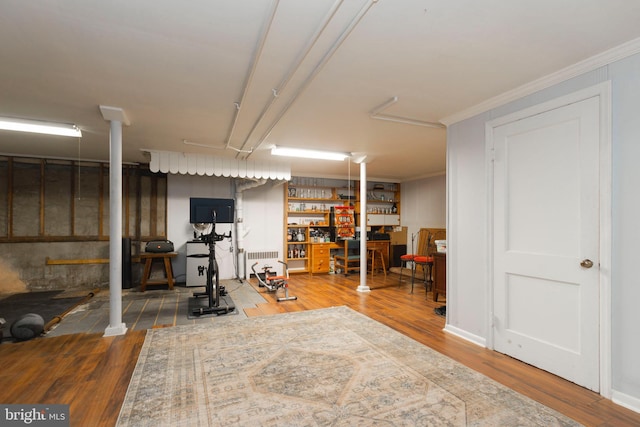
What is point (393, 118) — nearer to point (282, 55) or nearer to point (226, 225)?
point (282, 55)

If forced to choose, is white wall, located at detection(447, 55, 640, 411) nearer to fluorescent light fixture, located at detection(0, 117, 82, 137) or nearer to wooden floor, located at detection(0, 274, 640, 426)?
wooden floor, located at detection(0, 274, 640, 426)

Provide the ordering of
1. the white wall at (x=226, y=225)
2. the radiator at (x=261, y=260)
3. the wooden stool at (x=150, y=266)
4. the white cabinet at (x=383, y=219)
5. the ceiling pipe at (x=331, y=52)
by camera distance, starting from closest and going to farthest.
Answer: the ceiling pipe at (x=331, y=52) → the wooden stool at (x=150, y=266) → the white wall at (x=226, y=225) → the radiator at (x=261, y=260) → the white cabinet at (x=383, y=219)

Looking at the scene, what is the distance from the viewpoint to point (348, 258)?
7.53 m

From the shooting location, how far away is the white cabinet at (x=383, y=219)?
867cm

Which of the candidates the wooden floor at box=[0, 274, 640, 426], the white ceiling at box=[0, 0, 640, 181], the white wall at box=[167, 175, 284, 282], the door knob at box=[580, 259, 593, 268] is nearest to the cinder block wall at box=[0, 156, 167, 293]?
the white wall at box=[167, 175, 284, 282]

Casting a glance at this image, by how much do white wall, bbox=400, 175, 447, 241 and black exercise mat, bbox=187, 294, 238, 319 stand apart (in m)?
5.42

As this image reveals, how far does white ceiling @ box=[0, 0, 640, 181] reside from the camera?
73.0 inches

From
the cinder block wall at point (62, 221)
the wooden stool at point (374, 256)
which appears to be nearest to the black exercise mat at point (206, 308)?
the cinder block wall at point (62, 221)

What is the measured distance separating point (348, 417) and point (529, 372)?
181 cm

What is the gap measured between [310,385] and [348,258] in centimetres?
514

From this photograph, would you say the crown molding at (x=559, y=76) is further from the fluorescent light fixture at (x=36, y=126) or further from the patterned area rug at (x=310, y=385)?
the fluorescent light fixture at (x=36, y=126)

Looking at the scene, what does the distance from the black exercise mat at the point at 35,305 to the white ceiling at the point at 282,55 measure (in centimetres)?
272

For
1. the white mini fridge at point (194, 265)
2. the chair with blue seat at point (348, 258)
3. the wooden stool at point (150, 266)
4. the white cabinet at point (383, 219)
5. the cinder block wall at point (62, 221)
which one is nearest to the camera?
the cinder block wall at point (62, 221)

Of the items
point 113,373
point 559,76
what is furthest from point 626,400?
point 113,373
